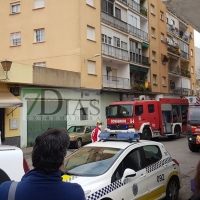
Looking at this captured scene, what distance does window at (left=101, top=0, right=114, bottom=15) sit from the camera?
2516 cm

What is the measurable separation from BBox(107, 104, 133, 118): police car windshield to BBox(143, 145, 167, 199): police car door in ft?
38.2

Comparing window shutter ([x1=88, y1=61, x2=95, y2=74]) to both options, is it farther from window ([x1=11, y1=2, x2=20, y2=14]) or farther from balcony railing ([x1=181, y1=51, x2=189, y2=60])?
balcony railing ([x1=181, y1=51, x2=189, y2=60])

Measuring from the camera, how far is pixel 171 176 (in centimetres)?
610

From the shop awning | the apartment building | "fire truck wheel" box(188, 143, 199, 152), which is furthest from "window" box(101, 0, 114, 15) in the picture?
"fire truck wheel" box(188, 143, 199, 152)

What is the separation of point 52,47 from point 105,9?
606 centimetres

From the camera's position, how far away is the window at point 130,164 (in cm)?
484

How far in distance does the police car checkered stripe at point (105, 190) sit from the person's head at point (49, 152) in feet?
7.60

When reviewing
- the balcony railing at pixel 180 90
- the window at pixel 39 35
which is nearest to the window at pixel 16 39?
the window at pixel 39 35

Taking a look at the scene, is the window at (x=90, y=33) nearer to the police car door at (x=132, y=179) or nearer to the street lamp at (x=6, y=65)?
the street lamp at (x=6, y=65)

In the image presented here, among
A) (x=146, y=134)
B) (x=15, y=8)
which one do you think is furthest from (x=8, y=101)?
(x=15, y=8)

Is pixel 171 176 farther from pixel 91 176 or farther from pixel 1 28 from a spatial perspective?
pixel 1 28

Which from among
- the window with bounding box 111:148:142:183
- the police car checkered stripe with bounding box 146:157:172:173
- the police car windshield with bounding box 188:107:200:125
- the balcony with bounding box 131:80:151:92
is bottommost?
the police car checkered stripe with bounding box 146:157:172:173

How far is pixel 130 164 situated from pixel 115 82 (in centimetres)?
2116

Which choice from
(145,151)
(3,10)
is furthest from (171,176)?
(3,10)
